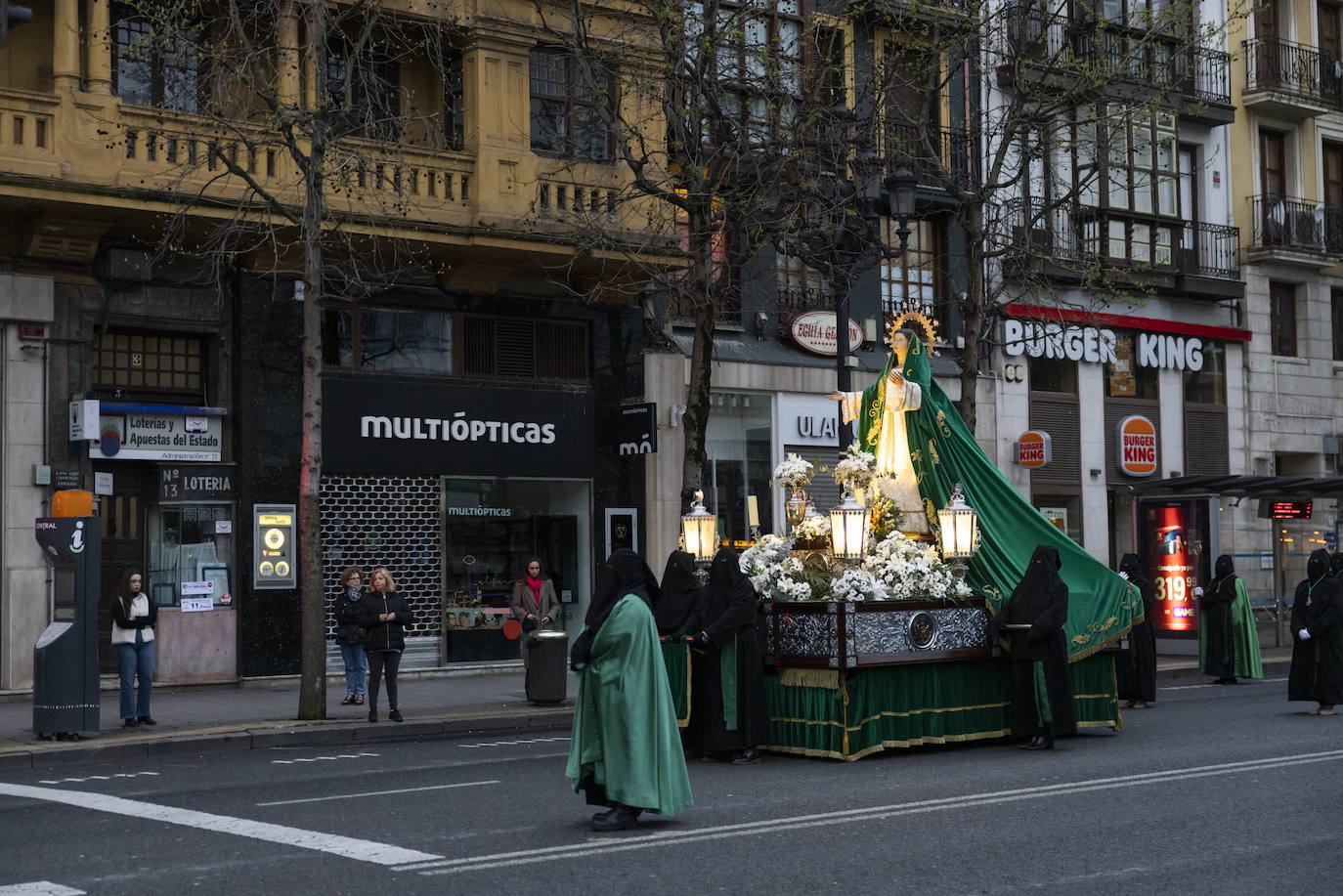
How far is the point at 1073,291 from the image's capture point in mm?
30906

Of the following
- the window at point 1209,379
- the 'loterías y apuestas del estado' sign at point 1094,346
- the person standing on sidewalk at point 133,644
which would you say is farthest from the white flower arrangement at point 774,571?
the window at point 1209,379

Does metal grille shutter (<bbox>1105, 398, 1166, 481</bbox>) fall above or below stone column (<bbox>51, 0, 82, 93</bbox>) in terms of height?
below

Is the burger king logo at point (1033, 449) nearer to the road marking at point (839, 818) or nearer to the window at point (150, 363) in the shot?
the window at point (150, 363)

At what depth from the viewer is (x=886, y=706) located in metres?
14.0

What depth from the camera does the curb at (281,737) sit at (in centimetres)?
1509

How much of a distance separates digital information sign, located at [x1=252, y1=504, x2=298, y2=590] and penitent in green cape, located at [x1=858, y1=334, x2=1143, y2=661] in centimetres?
893

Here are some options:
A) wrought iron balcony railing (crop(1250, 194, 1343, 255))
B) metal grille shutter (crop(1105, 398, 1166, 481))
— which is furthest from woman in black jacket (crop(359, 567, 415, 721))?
wrought iron balcony railing (crop(1250, 194, 1343, 255))

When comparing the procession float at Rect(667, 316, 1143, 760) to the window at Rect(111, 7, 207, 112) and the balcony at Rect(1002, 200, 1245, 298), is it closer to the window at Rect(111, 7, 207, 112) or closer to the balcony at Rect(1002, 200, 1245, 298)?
the window at Rect(111, 7, 207, 112)

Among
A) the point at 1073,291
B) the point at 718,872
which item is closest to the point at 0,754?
the point at 718,872

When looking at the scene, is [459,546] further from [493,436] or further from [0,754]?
[0,754]

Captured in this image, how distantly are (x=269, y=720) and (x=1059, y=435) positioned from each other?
1813 cm

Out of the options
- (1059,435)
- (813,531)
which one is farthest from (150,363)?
(1059,435)

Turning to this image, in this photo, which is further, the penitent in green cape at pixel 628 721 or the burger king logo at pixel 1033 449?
the burger king logo at pixel 1033 449

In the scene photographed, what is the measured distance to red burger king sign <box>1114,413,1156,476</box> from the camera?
3198 centimetres
